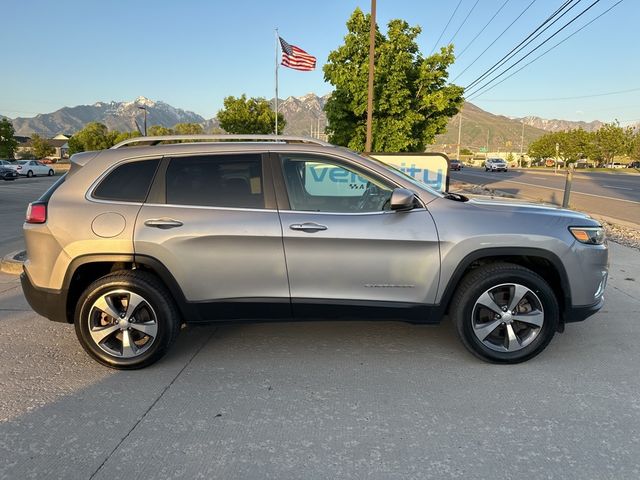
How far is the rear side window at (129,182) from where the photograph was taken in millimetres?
3512

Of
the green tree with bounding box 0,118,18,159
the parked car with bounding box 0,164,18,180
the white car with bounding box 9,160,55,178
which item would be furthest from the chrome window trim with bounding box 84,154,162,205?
the green tree with bounding box 0,118,18,159

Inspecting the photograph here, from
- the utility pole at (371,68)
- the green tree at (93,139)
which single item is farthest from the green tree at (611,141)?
the green tree at (93,139)

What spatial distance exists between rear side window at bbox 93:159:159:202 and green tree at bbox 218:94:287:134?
39.7 m

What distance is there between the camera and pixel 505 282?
3457 millimetres

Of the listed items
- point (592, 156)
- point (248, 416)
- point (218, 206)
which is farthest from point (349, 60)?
point (592, 156)

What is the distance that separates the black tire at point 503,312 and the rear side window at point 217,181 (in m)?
1.74

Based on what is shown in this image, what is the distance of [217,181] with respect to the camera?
357 centimetres

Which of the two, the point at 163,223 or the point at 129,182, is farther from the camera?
the point at 129,182

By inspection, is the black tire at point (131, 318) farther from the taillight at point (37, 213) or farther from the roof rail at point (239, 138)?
the roof rail at point (239, 138)

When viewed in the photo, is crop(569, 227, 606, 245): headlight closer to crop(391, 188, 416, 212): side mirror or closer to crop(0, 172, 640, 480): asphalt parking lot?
crop(0, 172, 640, 480): asphalt parking lot

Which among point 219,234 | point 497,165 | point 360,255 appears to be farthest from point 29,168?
point 360,255

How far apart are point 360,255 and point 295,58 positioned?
20.9 meters

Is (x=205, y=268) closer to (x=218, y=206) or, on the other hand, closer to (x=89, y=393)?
(x=218, y=206)

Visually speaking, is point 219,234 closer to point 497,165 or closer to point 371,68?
point 371,68
